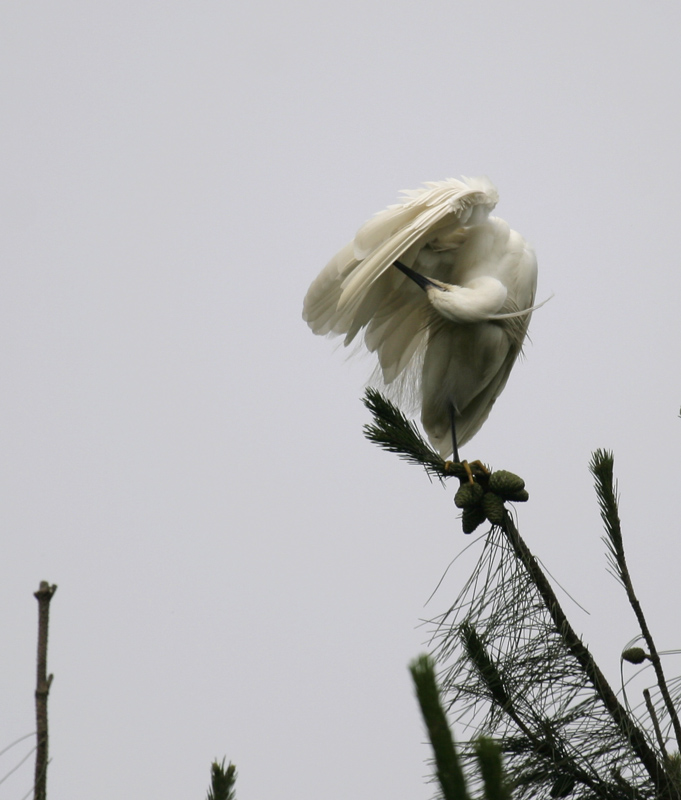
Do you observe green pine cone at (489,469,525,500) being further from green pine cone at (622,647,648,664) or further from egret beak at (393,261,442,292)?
egret beak at (393,261,442,292)

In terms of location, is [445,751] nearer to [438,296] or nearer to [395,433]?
[395,433]

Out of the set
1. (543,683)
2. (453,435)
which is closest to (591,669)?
(543,683)

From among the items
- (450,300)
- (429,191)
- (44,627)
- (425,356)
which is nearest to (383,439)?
(450,300)

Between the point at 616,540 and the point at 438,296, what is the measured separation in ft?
6.71

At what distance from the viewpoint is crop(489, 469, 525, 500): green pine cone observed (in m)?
2.22

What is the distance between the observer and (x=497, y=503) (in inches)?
87.7

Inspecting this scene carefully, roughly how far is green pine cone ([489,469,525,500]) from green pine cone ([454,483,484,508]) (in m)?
0.04

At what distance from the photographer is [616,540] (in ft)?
6.28

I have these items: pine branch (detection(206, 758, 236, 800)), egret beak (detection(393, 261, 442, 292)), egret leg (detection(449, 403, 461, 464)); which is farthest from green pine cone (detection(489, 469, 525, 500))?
egret leg (detection(449, 403, 461, 464))

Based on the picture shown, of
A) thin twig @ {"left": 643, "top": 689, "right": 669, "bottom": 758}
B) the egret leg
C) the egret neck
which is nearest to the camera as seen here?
thin twig @ {"left": 643, "top": 689, "right": 669, "bottom": 758}

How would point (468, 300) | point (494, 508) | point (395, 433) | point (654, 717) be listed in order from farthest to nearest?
point (468, 300) → point (395, 433) → point (494, 508) → point (654, 717)

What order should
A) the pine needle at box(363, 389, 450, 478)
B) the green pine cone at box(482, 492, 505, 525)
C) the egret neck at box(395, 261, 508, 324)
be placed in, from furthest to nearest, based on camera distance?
the egret neck at box(395, 261, 508, 324) → the pine needle at box(363, 389, 450, 478) → the green pine cone at box(482, 492, 505, 525)

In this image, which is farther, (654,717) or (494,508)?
(494,508)

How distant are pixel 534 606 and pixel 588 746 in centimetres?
32
